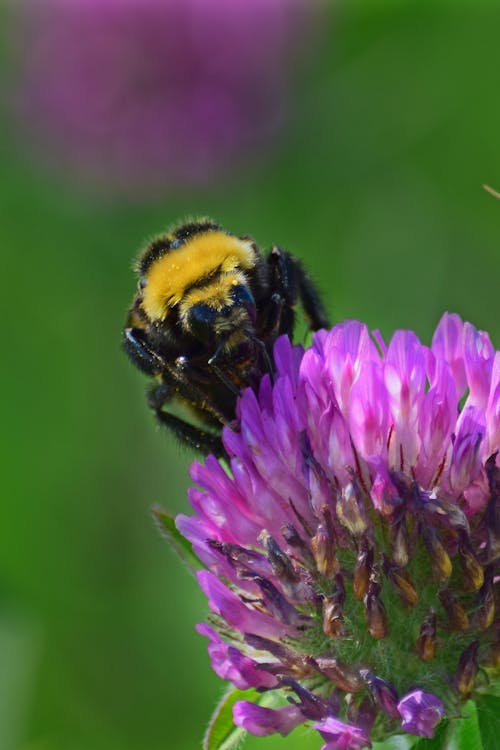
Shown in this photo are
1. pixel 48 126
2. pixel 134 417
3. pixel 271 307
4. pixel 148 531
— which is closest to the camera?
pixel 271 307

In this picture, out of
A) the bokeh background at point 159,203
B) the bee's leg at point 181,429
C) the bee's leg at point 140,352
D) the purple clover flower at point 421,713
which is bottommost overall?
the purple clover flower at point 421,713

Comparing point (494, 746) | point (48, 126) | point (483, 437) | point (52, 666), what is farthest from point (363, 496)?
point (48, 126)

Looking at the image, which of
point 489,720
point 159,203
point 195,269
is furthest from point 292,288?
point 159,203

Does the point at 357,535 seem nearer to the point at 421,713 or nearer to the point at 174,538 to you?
the point at 421,713

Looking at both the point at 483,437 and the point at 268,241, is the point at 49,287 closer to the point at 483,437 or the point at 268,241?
the point at 268,241

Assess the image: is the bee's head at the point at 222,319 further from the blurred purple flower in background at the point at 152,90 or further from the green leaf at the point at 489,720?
the blurred purple flower in background at the point at 152,90

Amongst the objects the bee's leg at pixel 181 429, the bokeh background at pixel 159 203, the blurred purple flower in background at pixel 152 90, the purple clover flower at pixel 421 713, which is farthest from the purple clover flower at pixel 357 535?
the blurred purple flower in background at pixel 152 90
